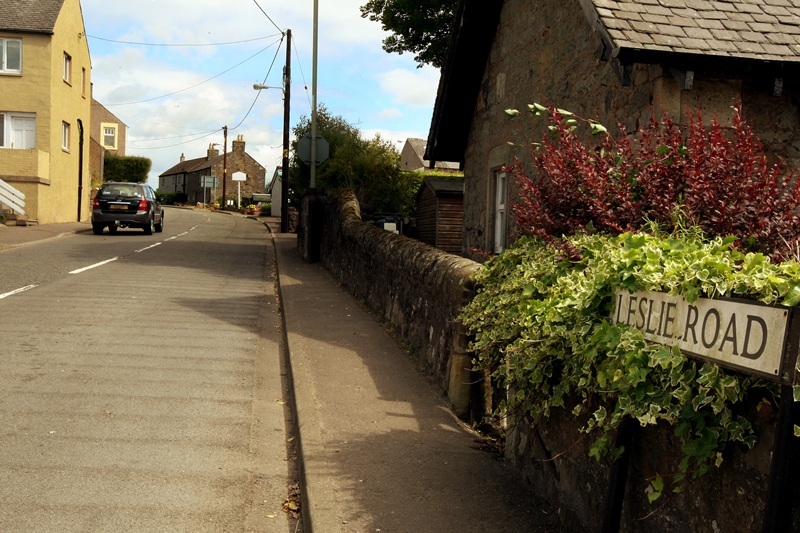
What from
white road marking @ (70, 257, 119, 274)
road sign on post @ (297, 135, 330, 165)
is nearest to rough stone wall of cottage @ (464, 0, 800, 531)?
white road marking @ (70, 257, 119, 274)

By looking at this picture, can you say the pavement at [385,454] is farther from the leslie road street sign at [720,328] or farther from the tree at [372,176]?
the tree at [372,176]

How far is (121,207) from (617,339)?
26.1 metres

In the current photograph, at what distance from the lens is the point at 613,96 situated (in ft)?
27.6

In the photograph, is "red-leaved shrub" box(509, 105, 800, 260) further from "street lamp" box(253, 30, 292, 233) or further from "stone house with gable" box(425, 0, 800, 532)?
"street lamp" box(253, 30, 292, 233)

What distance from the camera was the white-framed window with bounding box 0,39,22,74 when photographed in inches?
→ 1194

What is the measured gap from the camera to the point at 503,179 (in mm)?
12039

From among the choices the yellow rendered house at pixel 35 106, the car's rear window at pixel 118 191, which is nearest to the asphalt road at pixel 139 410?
the car's rear window at pixel 118 191

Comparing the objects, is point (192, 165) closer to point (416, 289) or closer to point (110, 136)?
point (110, 136)

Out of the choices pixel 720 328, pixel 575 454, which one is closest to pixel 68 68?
pixel 575 454

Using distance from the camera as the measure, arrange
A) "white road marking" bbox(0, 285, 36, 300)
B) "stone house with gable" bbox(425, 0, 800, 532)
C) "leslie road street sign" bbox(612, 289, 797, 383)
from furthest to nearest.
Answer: "white road marking" bbox(0, 285, 36, 300) → "stone house with gable" bbox(425, 0, 800, 532) → "leslie road street sign" bbox(612, 289, 797, 383)

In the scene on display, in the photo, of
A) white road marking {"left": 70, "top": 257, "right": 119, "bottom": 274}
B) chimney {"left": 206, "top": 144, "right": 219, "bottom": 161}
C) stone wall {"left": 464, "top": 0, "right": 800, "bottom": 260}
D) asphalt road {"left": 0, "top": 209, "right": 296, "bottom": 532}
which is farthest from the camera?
chimney {"left": 206, "top": 144, "right": 219, "bottom": 161}

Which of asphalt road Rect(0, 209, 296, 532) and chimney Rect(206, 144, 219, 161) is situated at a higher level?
chimney Rect(206, 144, 219, 161)

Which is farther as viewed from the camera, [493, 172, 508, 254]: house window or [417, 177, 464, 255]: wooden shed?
[417, 177, 464, 255]: wooden shed

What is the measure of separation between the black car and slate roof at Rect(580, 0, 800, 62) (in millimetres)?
21977
